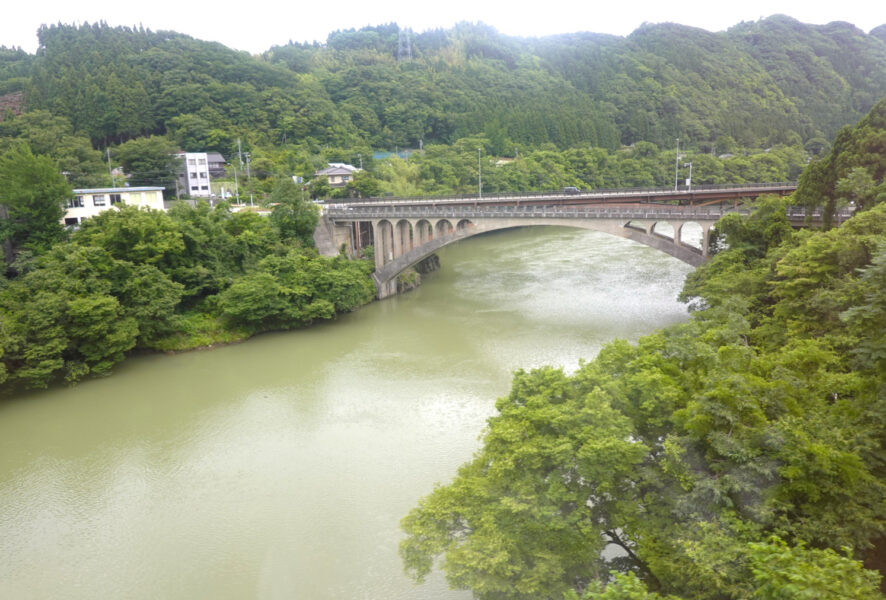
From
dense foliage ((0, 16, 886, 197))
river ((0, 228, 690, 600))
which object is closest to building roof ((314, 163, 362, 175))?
dense foliage ((0, 16, 886, 197))

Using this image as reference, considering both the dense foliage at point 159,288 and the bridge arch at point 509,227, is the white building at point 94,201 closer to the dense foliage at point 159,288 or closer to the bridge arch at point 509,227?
the dense foliage at point 159,288

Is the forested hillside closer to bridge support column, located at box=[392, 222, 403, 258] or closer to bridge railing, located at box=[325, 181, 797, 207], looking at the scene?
bridge railing, located at box=[325, 181, 797, 207]

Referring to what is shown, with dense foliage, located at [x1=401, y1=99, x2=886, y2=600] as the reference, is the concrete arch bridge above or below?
above

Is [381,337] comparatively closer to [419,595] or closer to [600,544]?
[419,595]

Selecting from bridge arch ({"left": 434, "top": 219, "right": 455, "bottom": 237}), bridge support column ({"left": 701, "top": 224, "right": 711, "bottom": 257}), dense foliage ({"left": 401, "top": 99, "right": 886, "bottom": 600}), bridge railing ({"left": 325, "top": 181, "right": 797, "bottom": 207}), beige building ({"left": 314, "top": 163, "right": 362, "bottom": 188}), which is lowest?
dense foliage ({"left": 401, "top": 99, "right": 886, "bottom": 600})

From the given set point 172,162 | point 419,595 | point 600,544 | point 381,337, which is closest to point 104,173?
point 172,162

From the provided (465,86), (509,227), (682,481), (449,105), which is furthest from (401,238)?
(465,86)
